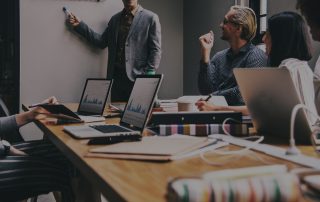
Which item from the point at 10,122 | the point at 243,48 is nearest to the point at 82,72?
the point at 243,48

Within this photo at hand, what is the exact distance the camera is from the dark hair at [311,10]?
129cm

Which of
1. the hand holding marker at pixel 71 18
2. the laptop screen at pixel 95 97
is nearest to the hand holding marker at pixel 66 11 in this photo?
the hand holding marker at pixel 71 18

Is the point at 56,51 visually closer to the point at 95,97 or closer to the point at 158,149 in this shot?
the point at 95,97

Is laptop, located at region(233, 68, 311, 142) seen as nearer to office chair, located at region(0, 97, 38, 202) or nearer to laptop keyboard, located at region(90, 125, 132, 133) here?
laptop keyboard, located at region(90, 125, 132, 133)

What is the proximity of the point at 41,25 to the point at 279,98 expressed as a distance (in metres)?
2.53

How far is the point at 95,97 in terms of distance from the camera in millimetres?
2295

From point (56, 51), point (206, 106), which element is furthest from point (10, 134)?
point (56, 51)

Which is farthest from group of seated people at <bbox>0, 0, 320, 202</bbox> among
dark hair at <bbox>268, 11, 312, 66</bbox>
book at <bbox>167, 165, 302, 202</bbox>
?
book at <bbox>167, 165, 302, 202</bbox>

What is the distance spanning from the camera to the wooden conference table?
2.32 ft

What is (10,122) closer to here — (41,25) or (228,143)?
(228,143)

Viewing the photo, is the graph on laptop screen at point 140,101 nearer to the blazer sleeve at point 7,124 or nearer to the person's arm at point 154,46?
the blazer sleeve at point 7,124

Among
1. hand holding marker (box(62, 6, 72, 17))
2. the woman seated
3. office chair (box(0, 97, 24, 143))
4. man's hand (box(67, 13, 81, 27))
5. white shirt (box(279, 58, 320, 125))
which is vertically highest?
hand holding marker (box(62, 6, 72, 17))

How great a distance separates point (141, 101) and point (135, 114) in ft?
0.17

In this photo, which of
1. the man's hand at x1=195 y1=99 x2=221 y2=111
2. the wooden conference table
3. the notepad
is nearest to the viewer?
the wooden conference table
